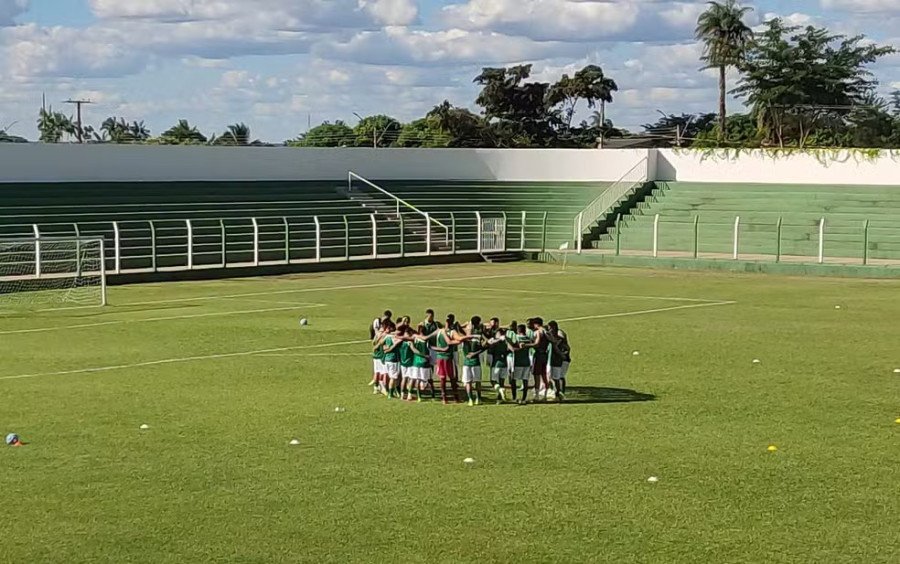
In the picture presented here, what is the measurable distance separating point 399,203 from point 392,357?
33.2m

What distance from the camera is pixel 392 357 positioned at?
16.8 meters

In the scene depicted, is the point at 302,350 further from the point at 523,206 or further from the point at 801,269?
the point at 523,206

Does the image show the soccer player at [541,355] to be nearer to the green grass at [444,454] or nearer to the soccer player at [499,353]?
the soccer player at [499,353]

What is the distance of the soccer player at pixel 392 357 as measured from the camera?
54.6 ft

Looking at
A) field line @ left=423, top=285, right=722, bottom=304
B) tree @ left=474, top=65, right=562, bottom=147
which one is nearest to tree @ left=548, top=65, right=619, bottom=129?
tree @ left=474, top=65, right=562, bottom=147

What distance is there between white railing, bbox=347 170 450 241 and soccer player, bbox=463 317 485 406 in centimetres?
2798

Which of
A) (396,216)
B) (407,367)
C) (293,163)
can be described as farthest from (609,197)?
(407,367)

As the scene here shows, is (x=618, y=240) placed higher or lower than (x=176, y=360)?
higher

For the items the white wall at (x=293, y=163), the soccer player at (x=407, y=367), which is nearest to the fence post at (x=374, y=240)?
the white wall at (x=293, y=163)

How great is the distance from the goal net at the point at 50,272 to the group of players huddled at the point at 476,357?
15.3 m

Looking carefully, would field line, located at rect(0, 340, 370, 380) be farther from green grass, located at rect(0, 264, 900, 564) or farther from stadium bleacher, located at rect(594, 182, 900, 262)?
stadium bleacher, located at rect(594, 182, 900, 262)

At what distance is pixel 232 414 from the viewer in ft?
51.2

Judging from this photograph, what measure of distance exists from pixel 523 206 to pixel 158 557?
4274cm

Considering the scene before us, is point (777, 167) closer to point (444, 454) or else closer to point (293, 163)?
point (293, 163)
